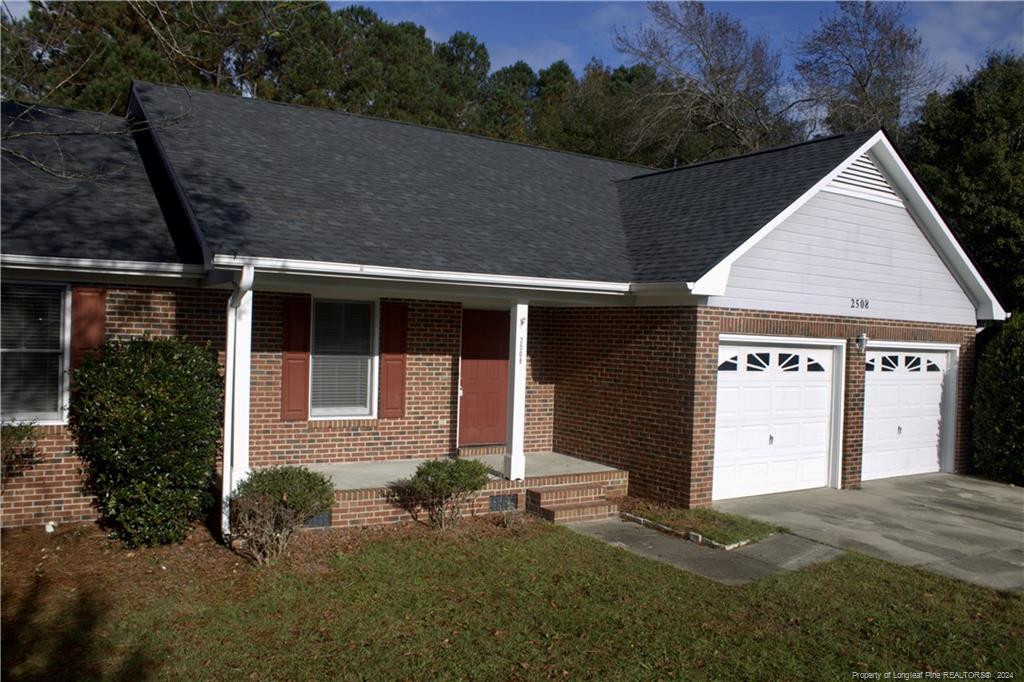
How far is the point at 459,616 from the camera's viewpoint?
6660 millimetres

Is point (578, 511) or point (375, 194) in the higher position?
point (375, 194)

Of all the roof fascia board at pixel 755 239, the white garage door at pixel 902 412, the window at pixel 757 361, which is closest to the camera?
the roof fascia board at pixel 755 239

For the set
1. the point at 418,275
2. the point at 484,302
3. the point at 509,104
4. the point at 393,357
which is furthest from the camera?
the point at 509,104

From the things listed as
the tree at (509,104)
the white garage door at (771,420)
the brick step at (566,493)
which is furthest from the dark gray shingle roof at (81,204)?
the tree at (509,104)

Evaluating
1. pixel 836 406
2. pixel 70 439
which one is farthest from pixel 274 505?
pixel 836 406

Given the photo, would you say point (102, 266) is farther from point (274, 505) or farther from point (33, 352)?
point (274, 505)

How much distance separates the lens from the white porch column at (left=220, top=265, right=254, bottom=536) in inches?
324

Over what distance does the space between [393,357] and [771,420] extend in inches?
219

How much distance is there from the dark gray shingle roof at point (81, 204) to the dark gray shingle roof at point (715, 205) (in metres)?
6.23

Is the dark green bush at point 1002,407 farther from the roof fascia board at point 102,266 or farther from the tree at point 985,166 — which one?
the roof fascia board at point 102,266

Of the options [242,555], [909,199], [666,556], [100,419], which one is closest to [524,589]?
[666,556]

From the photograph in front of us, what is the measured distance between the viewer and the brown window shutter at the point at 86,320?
8.88 metres

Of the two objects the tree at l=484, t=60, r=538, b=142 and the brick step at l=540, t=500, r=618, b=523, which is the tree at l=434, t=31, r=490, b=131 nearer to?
the tree at l=484, t=60, r=538, b=142

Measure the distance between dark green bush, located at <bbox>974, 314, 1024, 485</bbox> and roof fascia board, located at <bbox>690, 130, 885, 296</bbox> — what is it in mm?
4858
